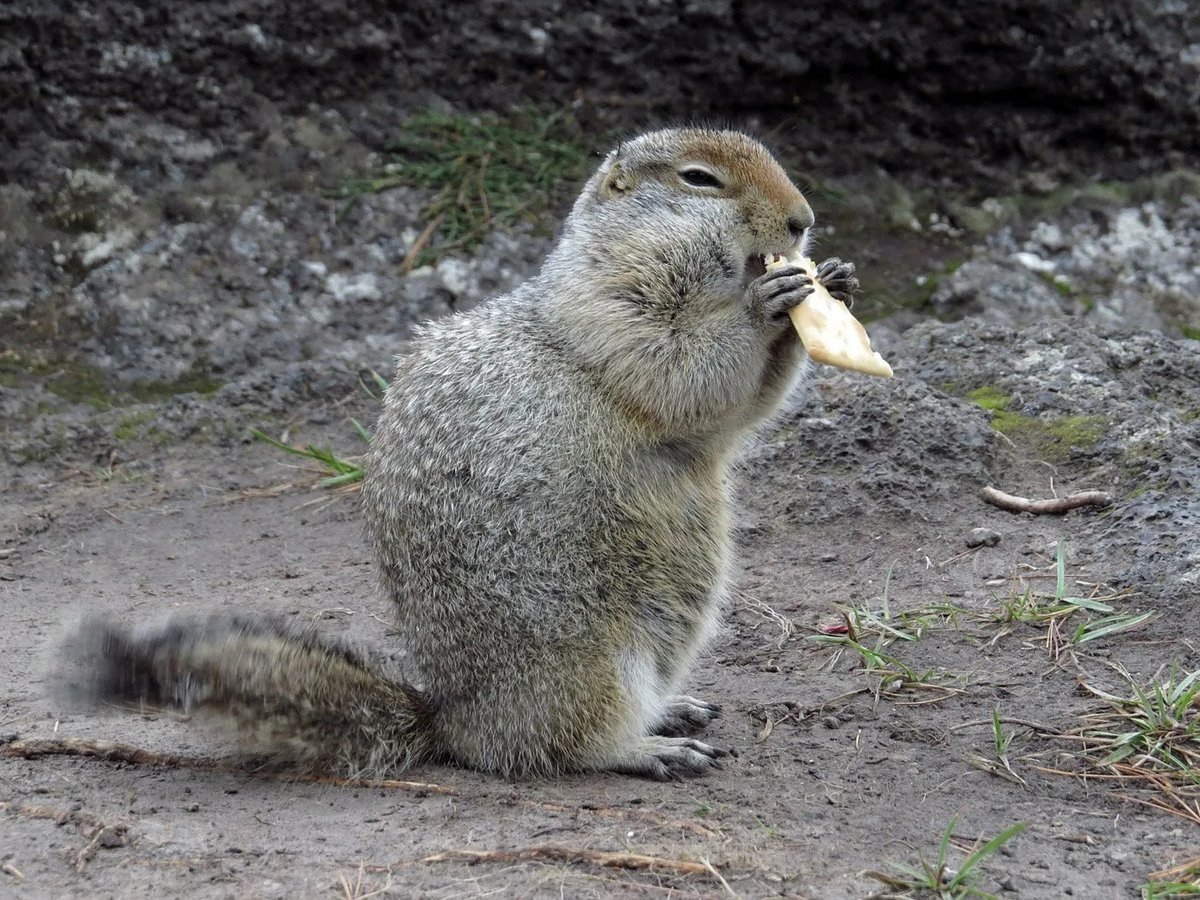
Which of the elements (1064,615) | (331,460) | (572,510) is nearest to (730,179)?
(572,510)

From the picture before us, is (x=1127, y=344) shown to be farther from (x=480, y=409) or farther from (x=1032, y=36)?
(x=480, y=409)

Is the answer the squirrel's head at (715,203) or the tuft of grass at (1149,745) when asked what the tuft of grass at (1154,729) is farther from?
the squirrel's head at (715,203)

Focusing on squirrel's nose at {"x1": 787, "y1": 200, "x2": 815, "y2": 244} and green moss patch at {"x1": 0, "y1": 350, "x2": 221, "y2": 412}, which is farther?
green moss patch at {"x1": 0, "y1": 350, "x2": 221, "y2": 412}

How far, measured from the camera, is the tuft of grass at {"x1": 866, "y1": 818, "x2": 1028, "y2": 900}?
3205 mm

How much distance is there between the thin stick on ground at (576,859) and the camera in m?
3.34

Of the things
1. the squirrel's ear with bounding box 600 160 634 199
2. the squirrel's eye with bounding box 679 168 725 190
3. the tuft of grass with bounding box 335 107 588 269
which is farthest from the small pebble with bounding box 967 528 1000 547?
the tuft of grass with bounding box 335 107 588 269

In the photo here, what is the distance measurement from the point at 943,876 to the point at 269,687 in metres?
2.00

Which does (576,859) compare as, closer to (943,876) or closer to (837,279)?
(943,876)

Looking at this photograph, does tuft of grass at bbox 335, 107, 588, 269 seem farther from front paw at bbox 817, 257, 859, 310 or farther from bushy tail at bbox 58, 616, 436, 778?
bushy tail at bbox 58, 616, 436, 778

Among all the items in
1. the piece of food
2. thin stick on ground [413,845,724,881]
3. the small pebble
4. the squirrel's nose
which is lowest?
the small pebble

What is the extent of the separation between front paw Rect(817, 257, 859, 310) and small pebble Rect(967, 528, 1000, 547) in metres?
1.49

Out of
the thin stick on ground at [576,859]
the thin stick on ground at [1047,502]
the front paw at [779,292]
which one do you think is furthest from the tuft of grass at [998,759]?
the thin stick on ground at [1047,502]

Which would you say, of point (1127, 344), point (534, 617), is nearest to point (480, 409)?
point (534, 617)

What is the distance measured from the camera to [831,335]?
442 centimetres
